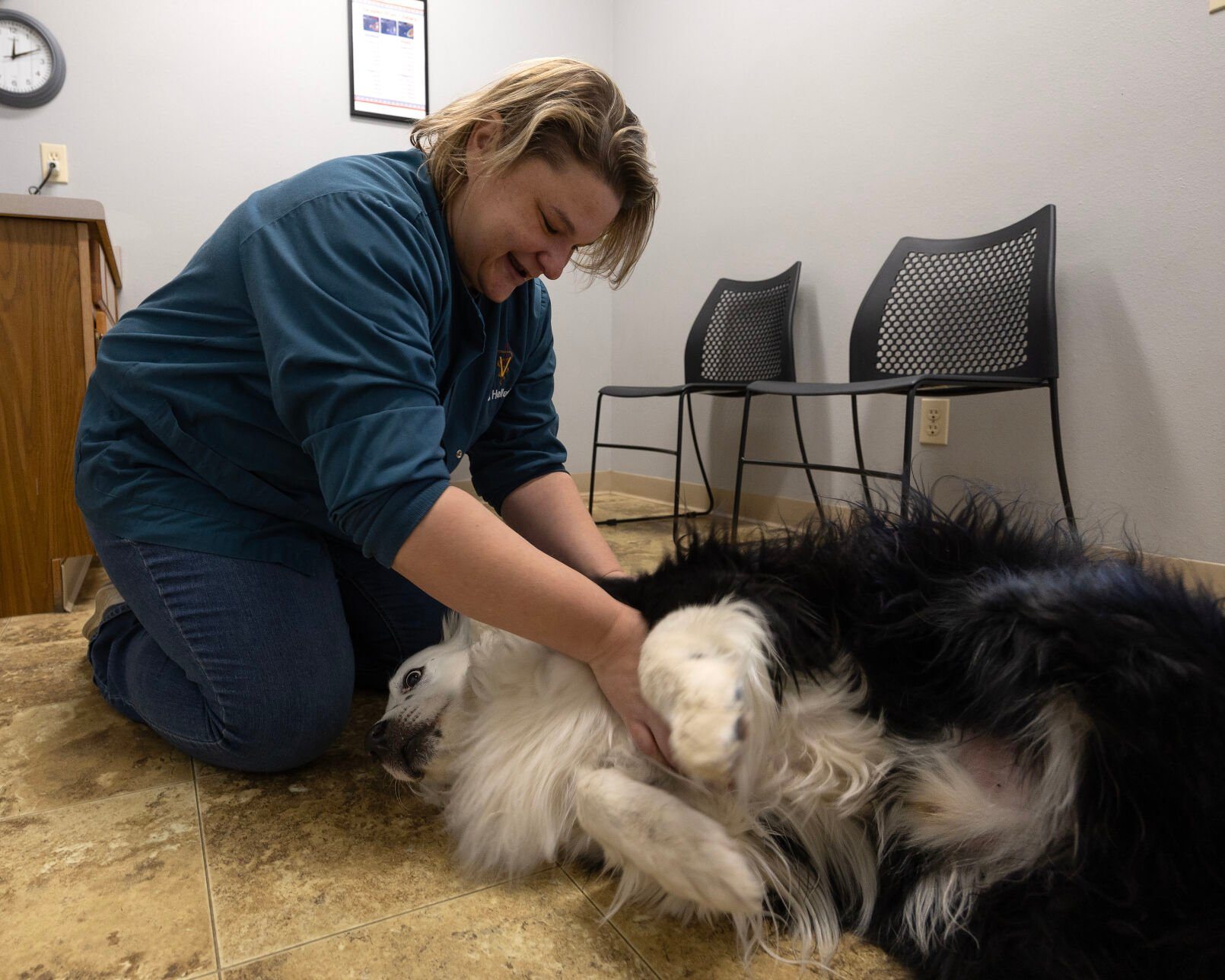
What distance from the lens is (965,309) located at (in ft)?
7.13

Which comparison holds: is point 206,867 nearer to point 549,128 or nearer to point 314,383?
point 314,383

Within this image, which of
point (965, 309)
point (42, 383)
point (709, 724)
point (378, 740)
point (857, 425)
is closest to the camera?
point (709, 724)

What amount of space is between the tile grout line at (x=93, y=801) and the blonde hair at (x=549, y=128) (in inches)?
35.4

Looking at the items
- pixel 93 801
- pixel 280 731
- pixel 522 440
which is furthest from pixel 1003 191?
pixel 93 801

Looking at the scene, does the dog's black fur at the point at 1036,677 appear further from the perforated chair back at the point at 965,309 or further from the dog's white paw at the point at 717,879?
the perforated chair back at the point at 965,309

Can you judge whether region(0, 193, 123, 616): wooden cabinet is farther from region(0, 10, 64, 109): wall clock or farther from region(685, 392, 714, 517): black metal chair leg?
region(685, 392, 714, 517): black metal chair leg

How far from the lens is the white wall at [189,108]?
2.99 meters

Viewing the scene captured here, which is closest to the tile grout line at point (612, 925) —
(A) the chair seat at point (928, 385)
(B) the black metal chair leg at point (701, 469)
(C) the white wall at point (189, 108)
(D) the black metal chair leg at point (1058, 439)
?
(A) the chair seat at point (928, 385)

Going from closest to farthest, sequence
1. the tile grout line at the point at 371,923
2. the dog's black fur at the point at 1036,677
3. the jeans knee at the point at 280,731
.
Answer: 1. the dog's black fur at the point at 1036,677
2. the tile grout line at the point at 371,923
3. the jeans knee at the point at 280,731

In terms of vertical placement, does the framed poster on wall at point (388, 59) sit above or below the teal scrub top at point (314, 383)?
above

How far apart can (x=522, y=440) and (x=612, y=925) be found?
0.85 metres

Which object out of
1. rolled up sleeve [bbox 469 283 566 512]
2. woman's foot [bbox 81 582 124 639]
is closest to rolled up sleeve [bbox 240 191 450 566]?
rolled up sleeve [bbox 469 283 566 512]

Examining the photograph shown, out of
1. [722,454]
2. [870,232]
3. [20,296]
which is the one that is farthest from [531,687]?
[722,454]

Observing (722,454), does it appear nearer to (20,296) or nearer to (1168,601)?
(20,296)
